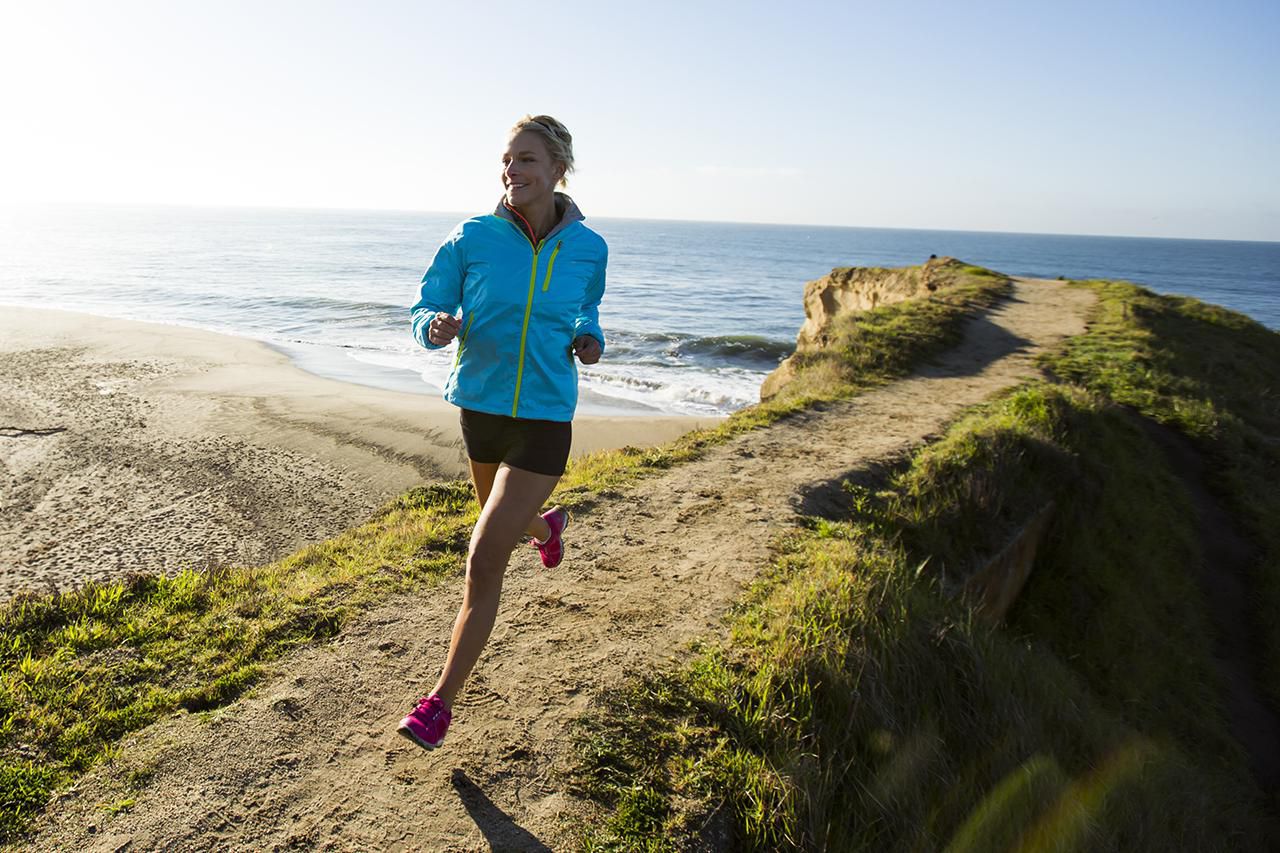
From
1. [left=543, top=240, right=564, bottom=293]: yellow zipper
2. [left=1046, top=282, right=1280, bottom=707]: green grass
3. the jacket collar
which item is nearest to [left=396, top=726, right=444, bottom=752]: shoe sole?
[left=543, top=240, right=564, bottom=293]: yellow zipper

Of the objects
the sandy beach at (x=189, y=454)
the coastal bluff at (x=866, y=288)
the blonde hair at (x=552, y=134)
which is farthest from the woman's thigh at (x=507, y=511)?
the coastal bluff at (x=866, y=288)

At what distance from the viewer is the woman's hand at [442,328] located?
2705mm

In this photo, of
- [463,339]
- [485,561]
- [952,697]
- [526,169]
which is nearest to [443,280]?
[463,339]

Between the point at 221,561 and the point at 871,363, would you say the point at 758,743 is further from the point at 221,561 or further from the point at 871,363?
the point at 871,363

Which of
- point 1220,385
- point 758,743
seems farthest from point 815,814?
point 1220,385

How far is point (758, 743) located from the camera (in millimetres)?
3029

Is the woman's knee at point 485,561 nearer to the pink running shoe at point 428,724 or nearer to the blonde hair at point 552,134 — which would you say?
the pink running shoe at point 428,724

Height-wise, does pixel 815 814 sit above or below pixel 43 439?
above

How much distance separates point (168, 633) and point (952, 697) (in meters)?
3.85

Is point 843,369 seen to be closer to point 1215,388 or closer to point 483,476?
point 1215,388

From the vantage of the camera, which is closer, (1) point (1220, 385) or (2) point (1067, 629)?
(2) point (1067, 629)

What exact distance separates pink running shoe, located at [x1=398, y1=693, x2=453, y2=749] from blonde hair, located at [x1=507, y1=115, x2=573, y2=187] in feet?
6.79

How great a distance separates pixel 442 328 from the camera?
2729 mm

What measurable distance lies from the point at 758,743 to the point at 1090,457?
6.43 meters
